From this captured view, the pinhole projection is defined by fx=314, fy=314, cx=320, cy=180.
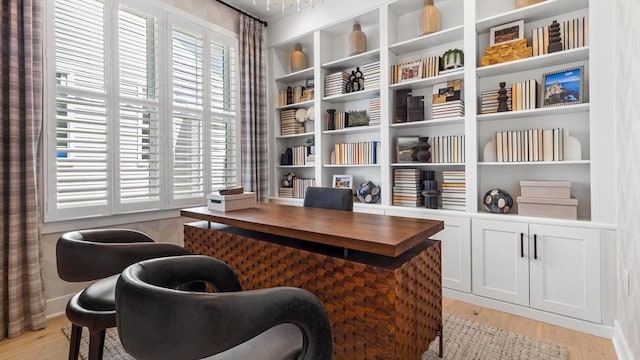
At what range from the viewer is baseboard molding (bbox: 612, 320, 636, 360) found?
1681mm

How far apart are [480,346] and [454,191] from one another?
1214 millimetres

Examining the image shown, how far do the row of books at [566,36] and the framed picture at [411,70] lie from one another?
0.87 metres

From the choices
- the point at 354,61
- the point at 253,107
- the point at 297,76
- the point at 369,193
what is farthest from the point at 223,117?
the point at 369,193

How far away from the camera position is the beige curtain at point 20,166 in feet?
6.75

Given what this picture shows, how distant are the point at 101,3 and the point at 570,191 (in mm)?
3901

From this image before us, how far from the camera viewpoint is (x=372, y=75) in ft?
10.4

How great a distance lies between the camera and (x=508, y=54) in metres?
2.44

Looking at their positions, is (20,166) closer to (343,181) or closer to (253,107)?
(253,107)

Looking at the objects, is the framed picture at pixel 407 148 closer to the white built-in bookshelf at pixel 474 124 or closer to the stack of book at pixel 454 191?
the white built-in bookshelf at pixel 474 124

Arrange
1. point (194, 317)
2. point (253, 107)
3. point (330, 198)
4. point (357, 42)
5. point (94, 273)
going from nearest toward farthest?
point (194, 317), point (94, 273), point (330, 198), point (357, 42), point (253, 107)

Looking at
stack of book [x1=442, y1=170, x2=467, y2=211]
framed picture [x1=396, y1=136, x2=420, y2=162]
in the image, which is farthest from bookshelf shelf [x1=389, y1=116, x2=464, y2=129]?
stack of book [x1=442, y1=170, x2=467, y2=211]

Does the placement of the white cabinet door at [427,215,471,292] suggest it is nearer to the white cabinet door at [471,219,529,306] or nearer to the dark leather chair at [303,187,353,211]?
the white cabinet door at [471,219,529,306]

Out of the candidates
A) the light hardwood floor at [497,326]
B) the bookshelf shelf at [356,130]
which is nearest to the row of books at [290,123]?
the bookshelf shelf at [356,130]

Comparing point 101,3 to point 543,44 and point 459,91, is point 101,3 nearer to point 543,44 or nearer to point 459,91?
point 459,91
